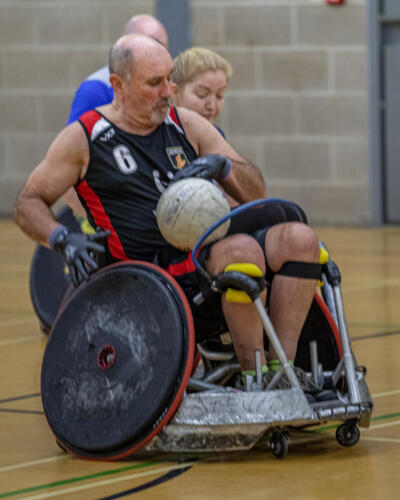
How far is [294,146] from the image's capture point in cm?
1154

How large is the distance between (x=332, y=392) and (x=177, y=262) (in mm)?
744

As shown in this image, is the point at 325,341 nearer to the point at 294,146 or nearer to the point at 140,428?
the point at 140,428

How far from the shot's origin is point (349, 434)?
4246 mm

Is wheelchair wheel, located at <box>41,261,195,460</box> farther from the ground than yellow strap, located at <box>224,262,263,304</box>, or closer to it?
closer to it

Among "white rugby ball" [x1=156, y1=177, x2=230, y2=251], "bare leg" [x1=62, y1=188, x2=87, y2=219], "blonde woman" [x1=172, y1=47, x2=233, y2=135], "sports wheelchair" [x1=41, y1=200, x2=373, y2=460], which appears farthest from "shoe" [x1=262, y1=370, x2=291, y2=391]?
"blonde woman" [x1=172, y1=47, x2=233, y2=135]

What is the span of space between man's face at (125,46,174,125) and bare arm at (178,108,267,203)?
7.5 inches

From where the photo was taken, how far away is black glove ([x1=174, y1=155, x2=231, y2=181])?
437 cm

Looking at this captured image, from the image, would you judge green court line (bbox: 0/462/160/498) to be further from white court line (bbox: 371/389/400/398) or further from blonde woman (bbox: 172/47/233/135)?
blonde woman (bbox: 172/47/233/135)

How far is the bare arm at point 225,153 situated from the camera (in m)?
4.68

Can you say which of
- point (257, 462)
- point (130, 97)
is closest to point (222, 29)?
point (130, 97)

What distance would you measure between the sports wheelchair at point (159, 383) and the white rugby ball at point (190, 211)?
72 mm

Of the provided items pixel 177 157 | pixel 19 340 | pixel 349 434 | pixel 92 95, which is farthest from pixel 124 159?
pixel 19 340

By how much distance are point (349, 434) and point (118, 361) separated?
0.84 meters

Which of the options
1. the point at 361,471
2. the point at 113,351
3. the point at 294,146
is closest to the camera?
the point at 361,471
